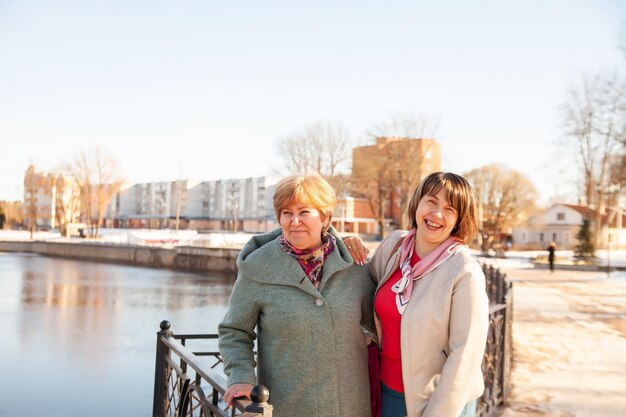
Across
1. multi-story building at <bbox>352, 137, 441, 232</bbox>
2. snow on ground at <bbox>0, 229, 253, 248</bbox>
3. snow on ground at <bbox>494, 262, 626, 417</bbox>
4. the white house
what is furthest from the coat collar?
the white house

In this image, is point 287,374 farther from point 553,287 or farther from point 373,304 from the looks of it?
point 553,287

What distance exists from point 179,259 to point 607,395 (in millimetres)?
36599

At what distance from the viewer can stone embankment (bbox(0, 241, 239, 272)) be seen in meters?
37.6

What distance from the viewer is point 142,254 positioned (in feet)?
143

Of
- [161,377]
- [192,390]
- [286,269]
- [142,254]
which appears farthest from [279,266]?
[142,254]

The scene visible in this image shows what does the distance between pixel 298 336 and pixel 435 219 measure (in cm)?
69

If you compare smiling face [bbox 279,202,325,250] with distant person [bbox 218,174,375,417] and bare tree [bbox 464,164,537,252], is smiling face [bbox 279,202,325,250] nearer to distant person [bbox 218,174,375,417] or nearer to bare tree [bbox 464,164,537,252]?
distant person [bbox 218,174,375,417]

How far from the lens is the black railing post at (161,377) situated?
12.5 ft

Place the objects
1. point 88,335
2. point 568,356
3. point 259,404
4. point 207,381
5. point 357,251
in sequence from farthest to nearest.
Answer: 1. point 88,335
2. point 568,356
3. point 207,381
4. point 357,251
5. point 259,404

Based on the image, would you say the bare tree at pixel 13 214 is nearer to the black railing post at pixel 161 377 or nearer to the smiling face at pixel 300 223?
the black railing post at pixel 161 377

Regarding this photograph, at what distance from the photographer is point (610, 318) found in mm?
12117

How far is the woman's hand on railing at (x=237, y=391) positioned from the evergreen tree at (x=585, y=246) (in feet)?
104

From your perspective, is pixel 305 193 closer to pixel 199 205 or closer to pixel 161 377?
pixel 161 377

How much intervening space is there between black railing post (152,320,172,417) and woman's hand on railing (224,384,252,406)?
1756mm
